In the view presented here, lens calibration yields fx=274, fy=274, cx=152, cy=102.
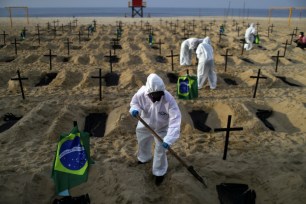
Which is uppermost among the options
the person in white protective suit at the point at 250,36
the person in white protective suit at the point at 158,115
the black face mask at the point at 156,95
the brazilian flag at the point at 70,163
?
the person in white protective suit at the point at 250,36

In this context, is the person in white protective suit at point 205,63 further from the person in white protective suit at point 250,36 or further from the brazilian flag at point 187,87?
the person in white protective suit at point 250,36

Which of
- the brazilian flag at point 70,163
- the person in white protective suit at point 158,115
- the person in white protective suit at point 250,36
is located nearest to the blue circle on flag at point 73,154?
the brazilian flag at point 70,163

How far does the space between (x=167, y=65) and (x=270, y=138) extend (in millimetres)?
7651

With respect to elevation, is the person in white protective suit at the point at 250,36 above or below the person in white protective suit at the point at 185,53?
above

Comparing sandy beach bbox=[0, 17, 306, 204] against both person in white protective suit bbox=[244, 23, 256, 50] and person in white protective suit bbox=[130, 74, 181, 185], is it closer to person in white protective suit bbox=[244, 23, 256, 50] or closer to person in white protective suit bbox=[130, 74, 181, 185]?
person in white protective suit bbox=[130, 74, 181, 185]

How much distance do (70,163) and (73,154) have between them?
0.14 meters

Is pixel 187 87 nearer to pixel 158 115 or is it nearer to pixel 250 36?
pixel 158 115

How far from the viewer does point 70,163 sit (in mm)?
4062

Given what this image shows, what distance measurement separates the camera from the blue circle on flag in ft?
13.2

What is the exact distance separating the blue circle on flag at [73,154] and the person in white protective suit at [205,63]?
5.96 metres

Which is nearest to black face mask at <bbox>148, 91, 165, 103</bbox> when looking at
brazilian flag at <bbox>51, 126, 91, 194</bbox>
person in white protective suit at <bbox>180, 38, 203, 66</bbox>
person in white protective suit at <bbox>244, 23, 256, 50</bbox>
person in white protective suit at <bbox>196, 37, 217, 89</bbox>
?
brazilian flag at <bbox>51, 126, 91, 194</bbox>

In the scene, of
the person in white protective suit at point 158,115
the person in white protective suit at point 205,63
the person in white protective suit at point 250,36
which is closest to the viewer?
the person in white protective suit at point 158,115

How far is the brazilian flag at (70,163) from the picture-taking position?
4.00m

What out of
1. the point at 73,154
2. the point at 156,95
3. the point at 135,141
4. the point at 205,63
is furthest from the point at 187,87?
the point at 73,154
